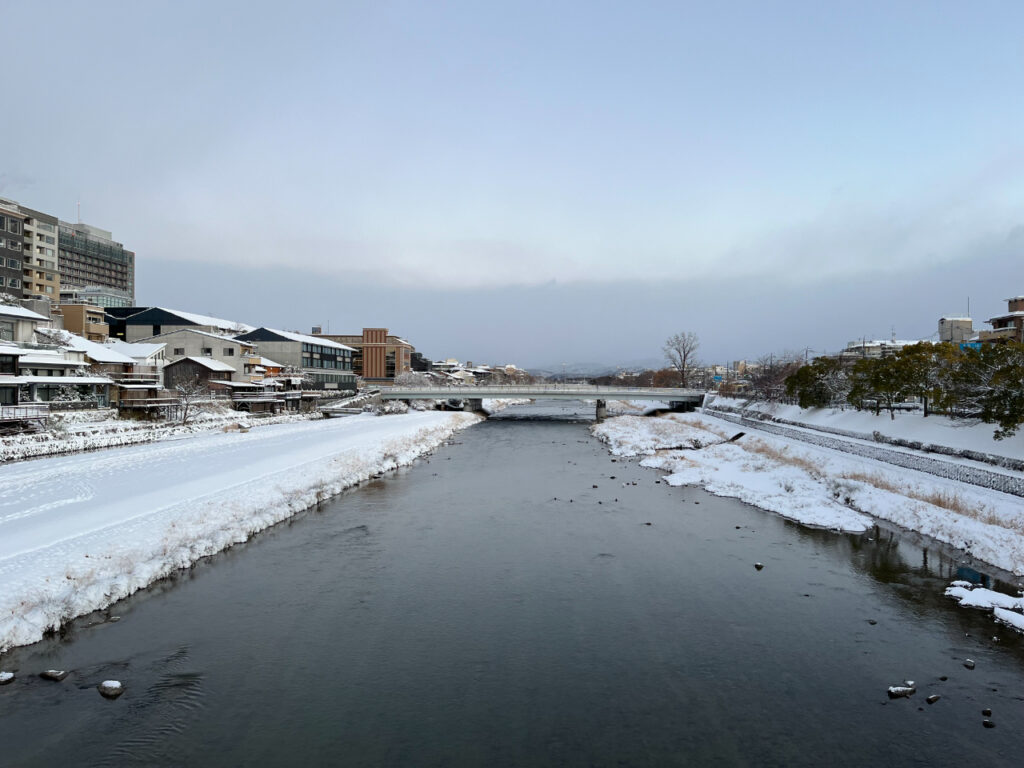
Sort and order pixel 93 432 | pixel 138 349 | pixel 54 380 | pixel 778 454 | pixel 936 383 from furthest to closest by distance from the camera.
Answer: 1. pixel 138 349
2. pixel 54 380
3. pixel 778 454
4. pixel 93 432
5. pixel 936 383

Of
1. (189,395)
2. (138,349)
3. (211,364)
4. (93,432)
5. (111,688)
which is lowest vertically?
(111,688)

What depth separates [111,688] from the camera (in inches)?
337

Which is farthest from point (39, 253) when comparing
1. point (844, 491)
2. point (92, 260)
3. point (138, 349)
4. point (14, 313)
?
point (844, 491)

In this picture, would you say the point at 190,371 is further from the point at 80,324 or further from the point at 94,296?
the point at 94,296

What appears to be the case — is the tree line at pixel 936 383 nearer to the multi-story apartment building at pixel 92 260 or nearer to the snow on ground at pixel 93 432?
the snow on ground at pixel 93 432

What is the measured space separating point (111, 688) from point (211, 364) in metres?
46.0

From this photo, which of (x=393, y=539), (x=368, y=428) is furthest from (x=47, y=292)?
(x=393, y=539)

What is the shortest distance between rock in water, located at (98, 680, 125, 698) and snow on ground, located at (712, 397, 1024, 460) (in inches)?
1079

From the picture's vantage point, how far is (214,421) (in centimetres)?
4059

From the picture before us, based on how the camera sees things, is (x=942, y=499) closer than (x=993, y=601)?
No

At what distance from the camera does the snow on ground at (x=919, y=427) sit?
2311 centimetres

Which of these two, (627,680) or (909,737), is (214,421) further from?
(909,737)

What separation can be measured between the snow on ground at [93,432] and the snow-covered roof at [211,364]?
22.2ft

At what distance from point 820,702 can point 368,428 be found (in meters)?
38.4
